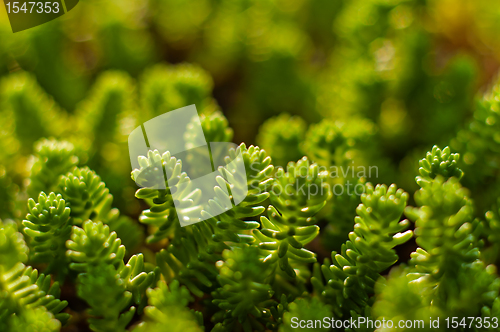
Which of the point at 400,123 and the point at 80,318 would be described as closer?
the point at 80,318

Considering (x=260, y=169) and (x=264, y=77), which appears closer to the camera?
(x=260, y=169)

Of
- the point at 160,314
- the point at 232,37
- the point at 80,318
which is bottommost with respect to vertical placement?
the point at 80,318

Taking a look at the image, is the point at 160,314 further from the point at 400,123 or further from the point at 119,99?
the point at 400,123

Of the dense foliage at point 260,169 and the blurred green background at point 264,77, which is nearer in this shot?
the dense foliage at point 260,169

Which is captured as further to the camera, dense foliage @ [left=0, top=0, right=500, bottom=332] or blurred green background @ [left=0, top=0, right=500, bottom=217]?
blurred green background @ [left=0, top=0, right=500, bottom=217]

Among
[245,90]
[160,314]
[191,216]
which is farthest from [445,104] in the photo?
[160,314]

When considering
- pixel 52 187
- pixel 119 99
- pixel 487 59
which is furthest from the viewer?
pixel 487 59

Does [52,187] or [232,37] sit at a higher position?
[232,37]

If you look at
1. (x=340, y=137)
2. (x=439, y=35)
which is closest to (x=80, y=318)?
(x=340, y=137)

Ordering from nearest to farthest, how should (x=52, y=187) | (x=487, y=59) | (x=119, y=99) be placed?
(x=52, y=187) < (x=119, y=99) < (x=487, y=59)
